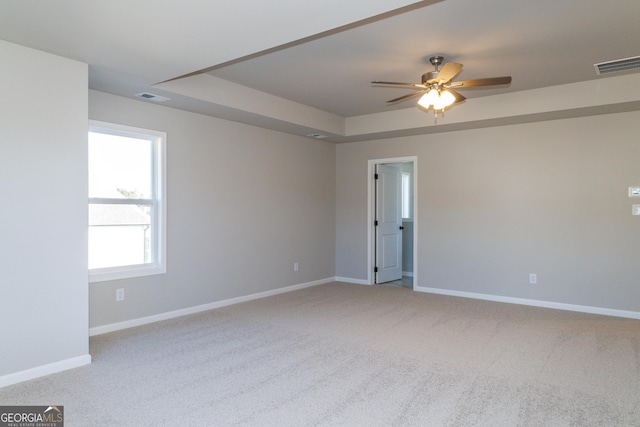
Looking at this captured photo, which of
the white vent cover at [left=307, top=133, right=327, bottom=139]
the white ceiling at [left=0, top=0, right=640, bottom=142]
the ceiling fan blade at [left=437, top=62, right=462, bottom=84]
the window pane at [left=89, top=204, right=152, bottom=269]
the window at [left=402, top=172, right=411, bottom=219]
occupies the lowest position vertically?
the window pane at [left=89, top=204, right=152, bottom=269]

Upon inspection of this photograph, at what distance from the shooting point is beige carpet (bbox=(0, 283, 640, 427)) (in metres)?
2.49

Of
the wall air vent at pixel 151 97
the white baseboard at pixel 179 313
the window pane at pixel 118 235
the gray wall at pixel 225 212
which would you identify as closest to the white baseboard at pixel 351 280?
the gray wall at pixel 225 212

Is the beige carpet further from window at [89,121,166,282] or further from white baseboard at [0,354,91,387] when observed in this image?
window at [89,121,166,282]

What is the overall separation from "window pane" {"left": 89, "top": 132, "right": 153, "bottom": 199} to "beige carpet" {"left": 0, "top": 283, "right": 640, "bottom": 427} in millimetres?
1452

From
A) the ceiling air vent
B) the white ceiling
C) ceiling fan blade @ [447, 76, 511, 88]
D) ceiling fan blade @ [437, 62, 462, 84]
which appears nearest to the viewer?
the white ceiling

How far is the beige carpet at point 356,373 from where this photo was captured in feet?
8.17

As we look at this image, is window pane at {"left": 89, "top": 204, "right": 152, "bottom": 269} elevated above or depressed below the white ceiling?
below

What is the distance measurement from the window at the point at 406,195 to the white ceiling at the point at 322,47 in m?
2.75

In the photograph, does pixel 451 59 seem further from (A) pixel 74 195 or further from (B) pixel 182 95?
(A) pixel 74 195

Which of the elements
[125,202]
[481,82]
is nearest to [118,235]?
[125,202]

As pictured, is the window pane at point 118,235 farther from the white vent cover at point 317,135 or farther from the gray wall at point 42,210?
the white vent cover at point 317,135

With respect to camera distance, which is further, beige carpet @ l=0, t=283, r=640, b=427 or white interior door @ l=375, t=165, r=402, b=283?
white interior door @ l=375, t=165, r=402, b=283

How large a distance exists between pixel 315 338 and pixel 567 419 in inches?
84.2

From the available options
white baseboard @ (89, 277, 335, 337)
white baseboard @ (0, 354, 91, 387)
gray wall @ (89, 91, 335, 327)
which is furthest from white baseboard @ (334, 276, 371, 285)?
white baseboard @ (0, 354, 91, 387)
